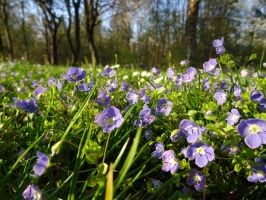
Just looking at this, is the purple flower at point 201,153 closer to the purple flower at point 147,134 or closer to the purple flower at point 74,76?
the purple flower at point 147,134

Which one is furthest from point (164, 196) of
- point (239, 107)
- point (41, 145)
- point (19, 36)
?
point (19, 36)

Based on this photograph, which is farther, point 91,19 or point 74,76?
point 91,19

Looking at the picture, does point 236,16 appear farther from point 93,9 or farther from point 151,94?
point 151,94

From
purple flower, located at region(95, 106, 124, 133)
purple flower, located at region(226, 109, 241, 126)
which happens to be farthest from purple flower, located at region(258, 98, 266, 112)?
purple flower, located at region(95, 106, 124, 133)

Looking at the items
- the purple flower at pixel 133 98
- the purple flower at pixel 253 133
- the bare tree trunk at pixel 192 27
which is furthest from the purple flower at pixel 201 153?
the bare tree trunk at pixel 192 27

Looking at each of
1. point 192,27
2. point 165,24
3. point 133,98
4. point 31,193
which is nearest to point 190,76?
point 133,98

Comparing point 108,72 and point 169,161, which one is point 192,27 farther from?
point 169,161
